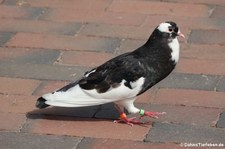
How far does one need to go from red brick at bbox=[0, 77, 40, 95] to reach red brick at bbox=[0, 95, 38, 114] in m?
0.11

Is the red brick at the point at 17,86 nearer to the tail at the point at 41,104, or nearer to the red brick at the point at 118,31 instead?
the tail at the point at 41,104

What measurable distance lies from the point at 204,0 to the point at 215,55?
5.76 ft

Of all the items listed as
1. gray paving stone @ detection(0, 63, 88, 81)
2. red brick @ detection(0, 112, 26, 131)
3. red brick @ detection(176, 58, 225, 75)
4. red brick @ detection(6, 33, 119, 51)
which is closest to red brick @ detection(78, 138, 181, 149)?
red brick @ detection(0, 112, 26, 131)

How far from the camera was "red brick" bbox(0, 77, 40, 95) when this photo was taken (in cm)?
679

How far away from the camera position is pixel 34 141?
5859 mm

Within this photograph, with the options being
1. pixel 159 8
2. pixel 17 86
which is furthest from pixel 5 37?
pixel 159 8

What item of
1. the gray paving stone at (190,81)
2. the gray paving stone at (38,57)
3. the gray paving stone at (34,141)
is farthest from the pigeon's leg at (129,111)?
the gray paving stone at (38,57)

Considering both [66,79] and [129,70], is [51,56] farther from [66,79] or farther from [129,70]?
[129,70]

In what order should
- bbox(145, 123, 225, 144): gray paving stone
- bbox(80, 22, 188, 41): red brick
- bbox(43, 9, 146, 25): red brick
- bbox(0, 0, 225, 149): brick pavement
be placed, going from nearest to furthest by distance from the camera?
bbox(145, 123, 225, 144): gray paving stone < bbox(0, 0, 225, 149): brick pavement < bbox(80, 22, 188, 41): red brick < bbox(43, 9, 146, 25): red brick

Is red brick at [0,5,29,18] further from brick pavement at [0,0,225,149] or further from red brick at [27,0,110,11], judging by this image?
red brick at [27,0,110,11]

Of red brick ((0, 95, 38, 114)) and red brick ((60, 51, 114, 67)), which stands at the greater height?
red brick ((60, 51, 114, 67))

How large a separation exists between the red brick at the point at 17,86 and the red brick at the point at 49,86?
0.22 feet

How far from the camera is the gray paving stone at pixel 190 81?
688 centimetres

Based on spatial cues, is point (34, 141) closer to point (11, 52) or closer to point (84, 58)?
point (84, 58)
